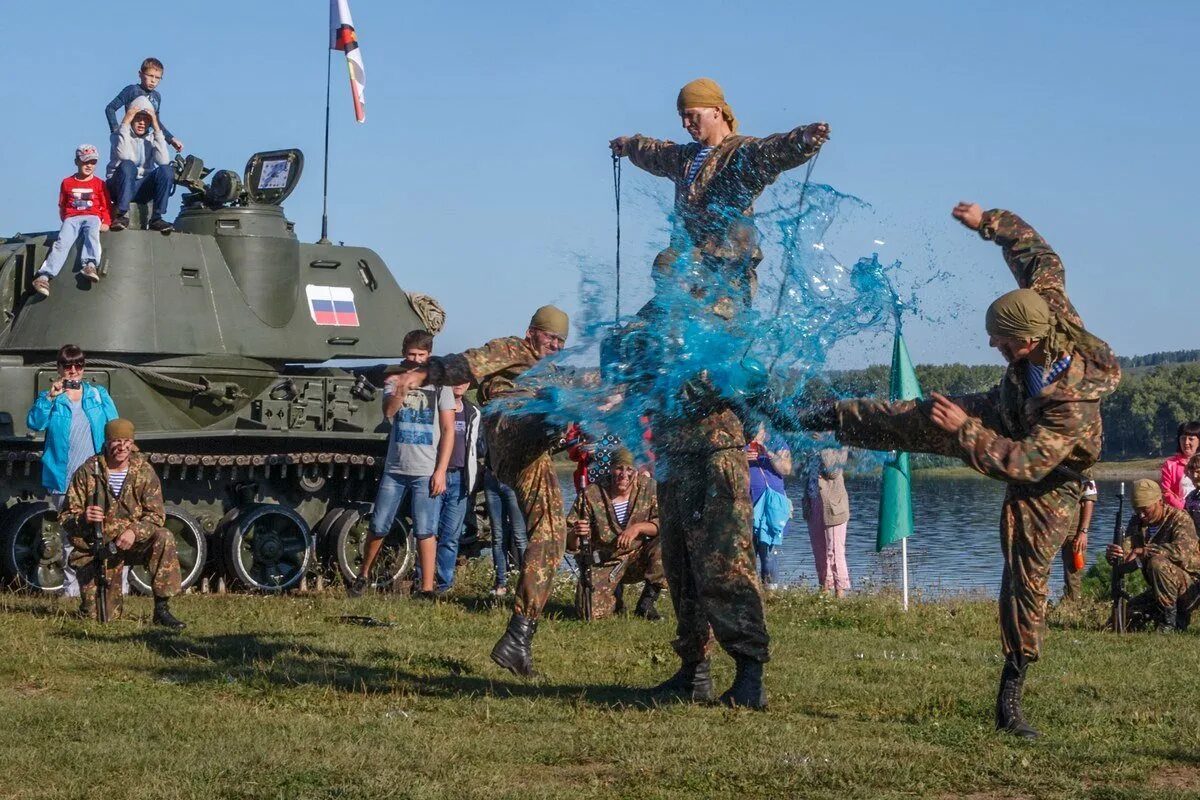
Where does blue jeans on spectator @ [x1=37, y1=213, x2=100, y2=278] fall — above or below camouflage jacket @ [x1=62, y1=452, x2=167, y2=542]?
above

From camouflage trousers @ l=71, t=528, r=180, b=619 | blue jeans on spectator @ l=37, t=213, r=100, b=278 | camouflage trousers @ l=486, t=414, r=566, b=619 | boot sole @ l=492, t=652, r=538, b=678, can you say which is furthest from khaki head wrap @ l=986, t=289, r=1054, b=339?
blue jeans on spectator @ l=37, t=213, r=100, b=278

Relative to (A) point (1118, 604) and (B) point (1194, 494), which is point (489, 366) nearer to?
(A) point (1118, 604)

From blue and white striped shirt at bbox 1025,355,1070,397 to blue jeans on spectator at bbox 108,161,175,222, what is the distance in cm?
1029

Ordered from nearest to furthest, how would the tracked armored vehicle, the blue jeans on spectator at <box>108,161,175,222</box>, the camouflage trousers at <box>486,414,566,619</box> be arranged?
the camouflage trousers at <box>486,414,566,619</box> → the tracked armored vehicle → the blue jeans on spectator at <box>108,161,175,222</box>

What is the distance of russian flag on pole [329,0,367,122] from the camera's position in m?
17.5

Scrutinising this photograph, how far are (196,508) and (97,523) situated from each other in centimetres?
351

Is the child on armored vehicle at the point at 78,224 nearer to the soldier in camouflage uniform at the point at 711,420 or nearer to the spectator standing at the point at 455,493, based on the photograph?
the spectator standing at the point at 455,493

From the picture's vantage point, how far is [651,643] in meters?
10.7

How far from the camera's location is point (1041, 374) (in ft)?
23.5

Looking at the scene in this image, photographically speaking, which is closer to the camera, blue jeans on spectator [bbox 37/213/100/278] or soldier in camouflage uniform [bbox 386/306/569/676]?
soldier in camouflage uniform [bbox 386/306/569/676]

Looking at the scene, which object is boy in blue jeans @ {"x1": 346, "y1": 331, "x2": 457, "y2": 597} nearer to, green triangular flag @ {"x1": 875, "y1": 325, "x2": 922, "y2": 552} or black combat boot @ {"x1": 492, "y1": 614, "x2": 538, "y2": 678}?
green triangular flag @ {"x1": 875, "y1": 325, "x2": 922, "y2": 552}

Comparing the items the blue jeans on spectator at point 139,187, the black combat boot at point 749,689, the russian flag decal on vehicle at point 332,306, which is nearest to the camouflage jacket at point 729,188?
the black combat boot at point 749,689

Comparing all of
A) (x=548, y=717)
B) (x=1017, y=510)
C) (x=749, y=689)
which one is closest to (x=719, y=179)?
(x=1017, y=510)

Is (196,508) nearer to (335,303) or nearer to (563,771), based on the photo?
A: (335,303)
